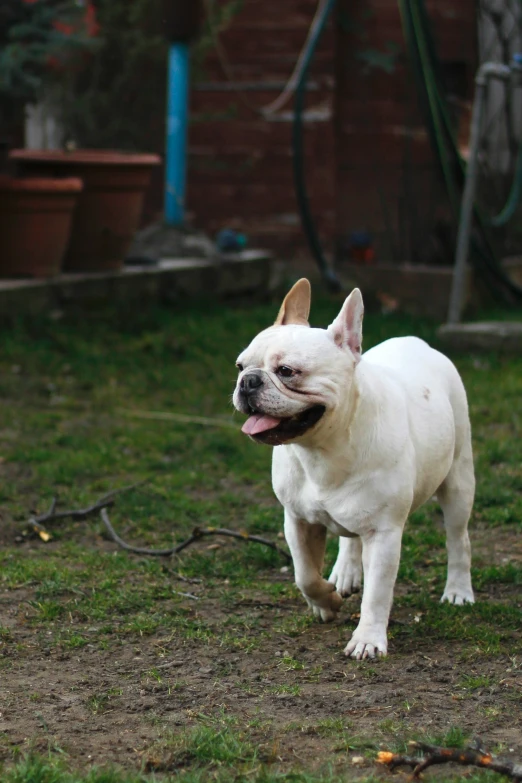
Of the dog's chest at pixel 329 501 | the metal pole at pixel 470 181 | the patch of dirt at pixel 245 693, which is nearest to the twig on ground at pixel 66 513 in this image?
the patch of dirt at pixel 245 693

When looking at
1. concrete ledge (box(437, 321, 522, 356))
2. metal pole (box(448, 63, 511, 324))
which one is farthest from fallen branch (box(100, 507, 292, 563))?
metal pole (box(448, 63, 511, 324))

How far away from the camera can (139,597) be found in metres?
4.04

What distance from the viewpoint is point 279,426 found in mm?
3275

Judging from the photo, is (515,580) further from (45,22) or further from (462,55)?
(462,55)

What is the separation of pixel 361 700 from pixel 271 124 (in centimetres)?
830

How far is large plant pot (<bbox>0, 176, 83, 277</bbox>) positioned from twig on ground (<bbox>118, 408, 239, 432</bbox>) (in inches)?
71.1

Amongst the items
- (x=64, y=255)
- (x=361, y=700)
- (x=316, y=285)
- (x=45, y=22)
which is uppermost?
(x=45, y=22)

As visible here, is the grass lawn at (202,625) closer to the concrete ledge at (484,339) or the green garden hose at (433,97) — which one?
the concrete ledge at (484,339)

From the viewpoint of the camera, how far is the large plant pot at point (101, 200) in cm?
839

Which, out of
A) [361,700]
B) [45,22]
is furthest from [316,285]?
[361,700]

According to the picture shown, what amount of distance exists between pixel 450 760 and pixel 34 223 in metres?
5.85

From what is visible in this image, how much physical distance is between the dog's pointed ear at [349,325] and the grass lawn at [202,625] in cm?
91

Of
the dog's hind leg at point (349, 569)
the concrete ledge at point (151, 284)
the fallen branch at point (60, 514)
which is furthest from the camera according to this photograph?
the concrete ledge at point (151, 284)

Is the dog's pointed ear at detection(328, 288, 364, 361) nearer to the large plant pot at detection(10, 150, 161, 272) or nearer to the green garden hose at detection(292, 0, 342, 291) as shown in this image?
the large plant pot at detection(10, 150, 161, 272)
